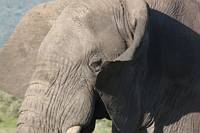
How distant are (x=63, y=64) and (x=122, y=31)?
0.92ft

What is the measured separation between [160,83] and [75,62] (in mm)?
433

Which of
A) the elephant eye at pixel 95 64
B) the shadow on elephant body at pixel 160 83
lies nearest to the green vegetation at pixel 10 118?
the shadow on elephant body at pixel 160 83

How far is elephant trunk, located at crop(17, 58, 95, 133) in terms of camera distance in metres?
2.47

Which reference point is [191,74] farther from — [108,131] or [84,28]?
[108,131]

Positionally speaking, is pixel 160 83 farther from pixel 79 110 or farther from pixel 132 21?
pixel 79 110

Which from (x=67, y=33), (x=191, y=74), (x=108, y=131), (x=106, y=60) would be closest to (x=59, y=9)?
(x=67, y=33)

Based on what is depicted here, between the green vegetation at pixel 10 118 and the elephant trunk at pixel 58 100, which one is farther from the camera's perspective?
the green vegetation at pixel 10 118

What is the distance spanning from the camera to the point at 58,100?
251 cm

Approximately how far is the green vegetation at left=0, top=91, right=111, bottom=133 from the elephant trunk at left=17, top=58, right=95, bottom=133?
5802mm

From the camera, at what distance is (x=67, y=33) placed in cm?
257

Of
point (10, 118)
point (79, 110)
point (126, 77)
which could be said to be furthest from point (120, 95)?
point (10, 118)

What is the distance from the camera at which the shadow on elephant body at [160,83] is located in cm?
260

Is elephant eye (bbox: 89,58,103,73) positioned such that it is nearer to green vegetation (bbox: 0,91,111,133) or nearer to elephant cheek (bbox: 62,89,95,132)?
elephant cheek (bbox: 62,89,95,132)

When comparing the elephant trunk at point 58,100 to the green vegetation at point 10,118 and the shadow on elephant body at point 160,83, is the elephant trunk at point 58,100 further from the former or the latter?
the green vegetation at point 10,118
